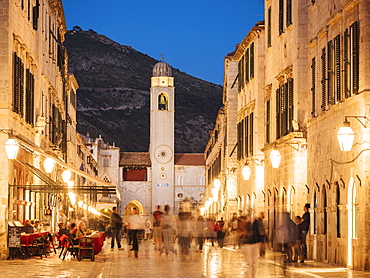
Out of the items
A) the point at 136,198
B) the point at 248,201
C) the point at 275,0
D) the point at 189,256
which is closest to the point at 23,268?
the point at 189,256

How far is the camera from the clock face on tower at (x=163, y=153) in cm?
13600

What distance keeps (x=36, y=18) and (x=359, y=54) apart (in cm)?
1718

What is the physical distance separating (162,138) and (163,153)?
2424 mm

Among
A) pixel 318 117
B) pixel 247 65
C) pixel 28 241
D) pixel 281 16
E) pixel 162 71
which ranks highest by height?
pixel 162 71

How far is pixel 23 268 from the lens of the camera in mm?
23297

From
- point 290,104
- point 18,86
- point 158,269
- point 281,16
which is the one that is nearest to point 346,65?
point 158,269

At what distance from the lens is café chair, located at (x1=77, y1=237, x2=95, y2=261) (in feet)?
92.9

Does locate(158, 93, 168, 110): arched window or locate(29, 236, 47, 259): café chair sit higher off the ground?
locate(158, 93, 168, 110): arched window

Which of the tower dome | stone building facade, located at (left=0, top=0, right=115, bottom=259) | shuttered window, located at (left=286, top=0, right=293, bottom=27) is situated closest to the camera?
stone building facade, located at (left=0, top=0, right=115, bottom=259)

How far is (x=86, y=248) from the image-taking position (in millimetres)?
28406

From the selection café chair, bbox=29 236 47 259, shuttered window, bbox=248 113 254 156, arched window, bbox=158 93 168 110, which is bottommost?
café chair, bbox=29 236 47 259

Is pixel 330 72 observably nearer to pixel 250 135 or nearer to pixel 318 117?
pixel 318 117

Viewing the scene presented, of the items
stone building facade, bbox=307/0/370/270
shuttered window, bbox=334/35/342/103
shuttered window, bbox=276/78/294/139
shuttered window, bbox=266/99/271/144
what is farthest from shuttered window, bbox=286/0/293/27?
shuttered window, bbox=334/35/342/103

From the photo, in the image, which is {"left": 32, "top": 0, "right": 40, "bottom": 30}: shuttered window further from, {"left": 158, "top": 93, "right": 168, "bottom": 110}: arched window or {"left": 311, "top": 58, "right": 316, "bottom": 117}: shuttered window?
{"left": 158, "top": 93, "right": 168, "bottom": 110}: arched window
